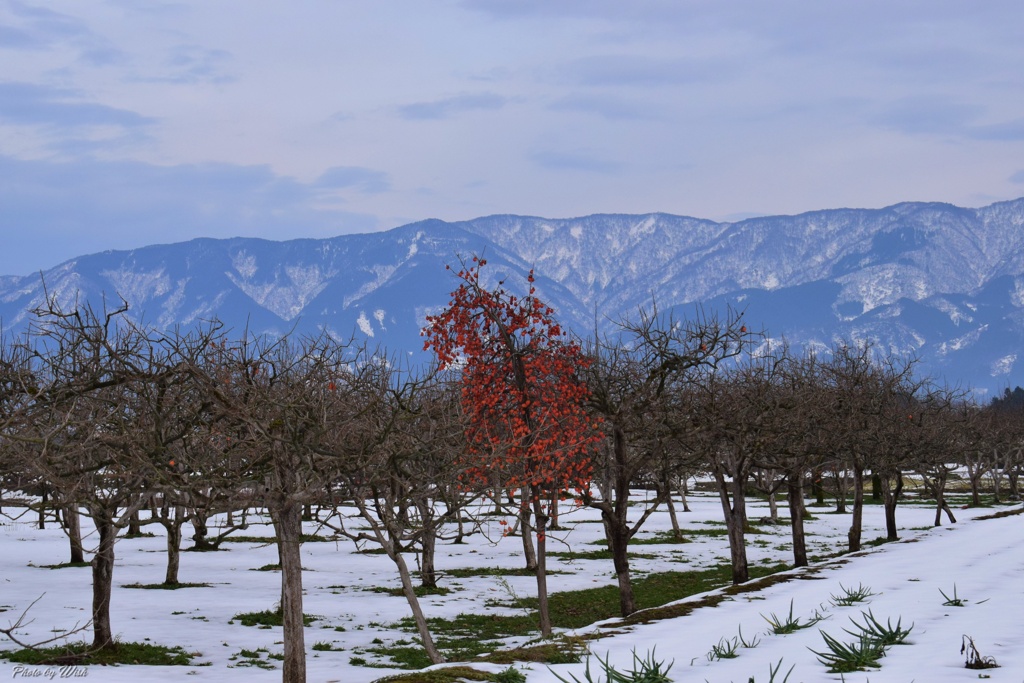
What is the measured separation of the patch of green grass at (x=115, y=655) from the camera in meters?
18.7

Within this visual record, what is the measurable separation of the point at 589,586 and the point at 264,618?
11.3m

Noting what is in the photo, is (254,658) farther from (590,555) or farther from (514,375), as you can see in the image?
(590,555)

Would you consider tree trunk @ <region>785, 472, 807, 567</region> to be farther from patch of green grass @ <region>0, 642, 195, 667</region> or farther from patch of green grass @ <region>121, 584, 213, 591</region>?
patch of green grass @ <region>121, 584, 213, 591</region>

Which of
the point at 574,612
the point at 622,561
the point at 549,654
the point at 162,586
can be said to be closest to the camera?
the point at 549,654

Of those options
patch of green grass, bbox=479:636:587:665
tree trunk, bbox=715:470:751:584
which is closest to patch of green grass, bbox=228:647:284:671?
patch of green grass, bbox=479:636:587:665

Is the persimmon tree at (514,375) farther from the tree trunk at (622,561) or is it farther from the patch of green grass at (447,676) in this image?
the patch of green grass at (447,676)

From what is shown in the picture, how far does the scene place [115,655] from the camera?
64.7 feet

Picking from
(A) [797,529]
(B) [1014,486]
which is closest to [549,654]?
(A) [797,529]

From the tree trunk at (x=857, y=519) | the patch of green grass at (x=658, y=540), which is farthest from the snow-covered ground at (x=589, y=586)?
the tree trunk at (x=857, y=519)

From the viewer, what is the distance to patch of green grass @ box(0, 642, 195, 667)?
61.4ft

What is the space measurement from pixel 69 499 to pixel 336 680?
607 cm

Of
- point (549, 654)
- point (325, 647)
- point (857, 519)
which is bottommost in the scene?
point (325, 647)

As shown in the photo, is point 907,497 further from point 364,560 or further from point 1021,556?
point 1021,556

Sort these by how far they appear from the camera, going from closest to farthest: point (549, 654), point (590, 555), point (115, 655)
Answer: point (549, 654) → point (115, 655) → point (590, 555)
